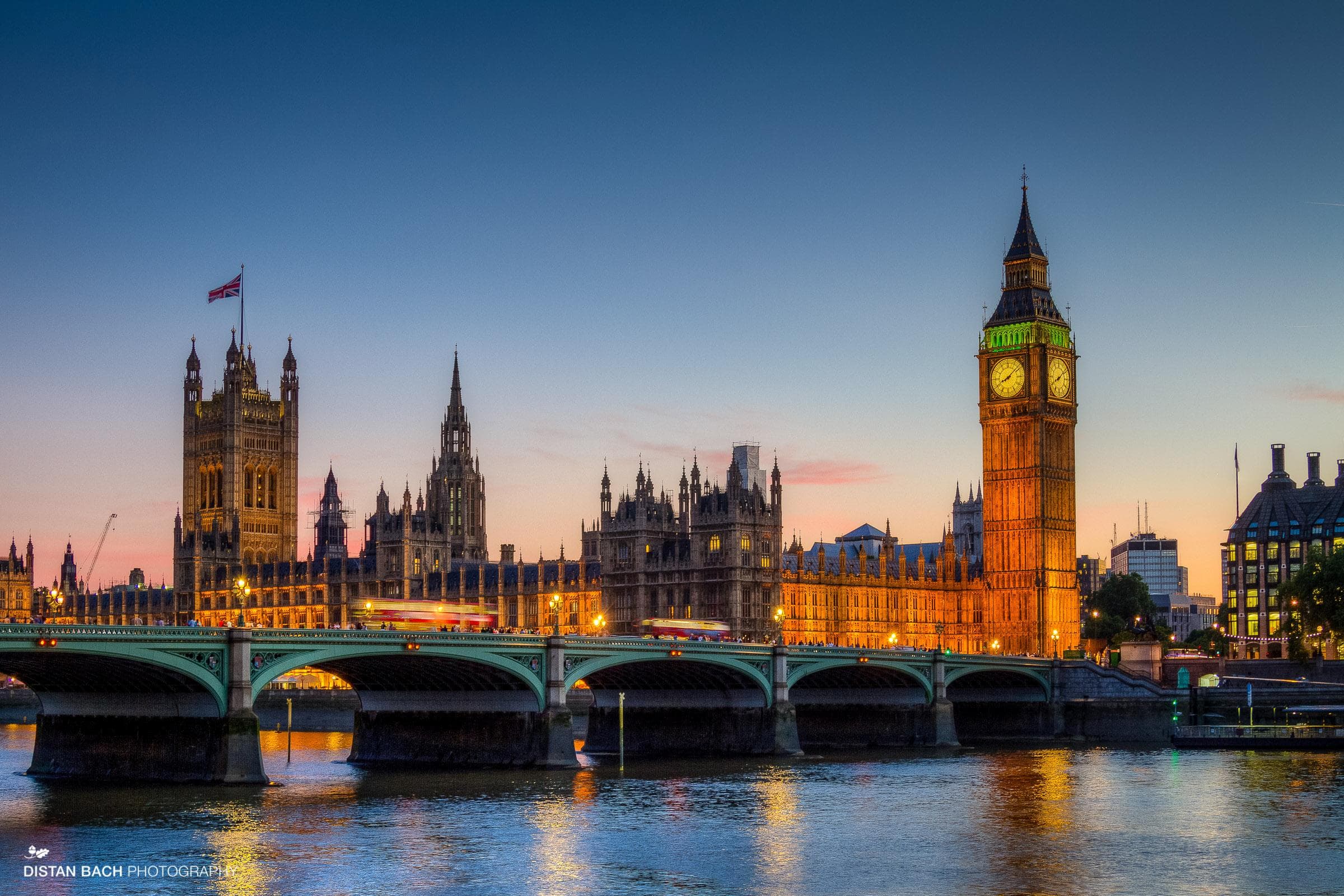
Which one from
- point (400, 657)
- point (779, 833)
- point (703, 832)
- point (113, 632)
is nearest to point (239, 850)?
point (113, 632)

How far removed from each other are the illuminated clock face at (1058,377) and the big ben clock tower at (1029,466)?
0.10m

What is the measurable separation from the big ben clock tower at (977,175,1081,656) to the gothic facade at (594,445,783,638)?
25.1 meters

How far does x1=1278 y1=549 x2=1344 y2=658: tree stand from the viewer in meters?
145

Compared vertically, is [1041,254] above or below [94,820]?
above

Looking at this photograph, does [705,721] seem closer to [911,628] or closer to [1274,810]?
[1274,810]

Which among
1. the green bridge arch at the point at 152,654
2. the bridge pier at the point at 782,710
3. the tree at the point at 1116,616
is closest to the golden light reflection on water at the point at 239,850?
the green bridge arch at the point at 152,654

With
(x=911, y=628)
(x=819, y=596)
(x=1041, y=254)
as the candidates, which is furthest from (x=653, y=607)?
(x=1041, y=254)

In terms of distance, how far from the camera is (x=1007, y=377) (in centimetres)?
17338

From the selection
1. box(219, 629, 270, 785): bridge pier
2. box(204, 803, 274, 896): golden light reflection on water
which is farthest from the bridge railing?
box(204, 803, 274, 896): golden light reflection on water

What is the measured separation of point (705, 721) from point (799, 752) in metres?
5.62

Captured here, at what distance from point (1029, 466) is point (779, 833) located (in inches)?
4304

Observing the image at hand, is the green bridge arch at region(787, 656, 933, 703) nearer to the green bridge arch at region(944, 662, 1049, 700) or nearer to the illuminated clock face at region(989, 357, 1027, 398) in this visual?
the green bridge arch at region(944, 662, 1049, 700)

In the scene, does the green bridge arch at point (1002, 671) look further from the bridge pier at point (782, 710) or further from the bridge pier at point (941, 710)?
the bridge pier at point (782, 710)

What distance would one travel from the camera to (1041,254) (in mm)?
177125
